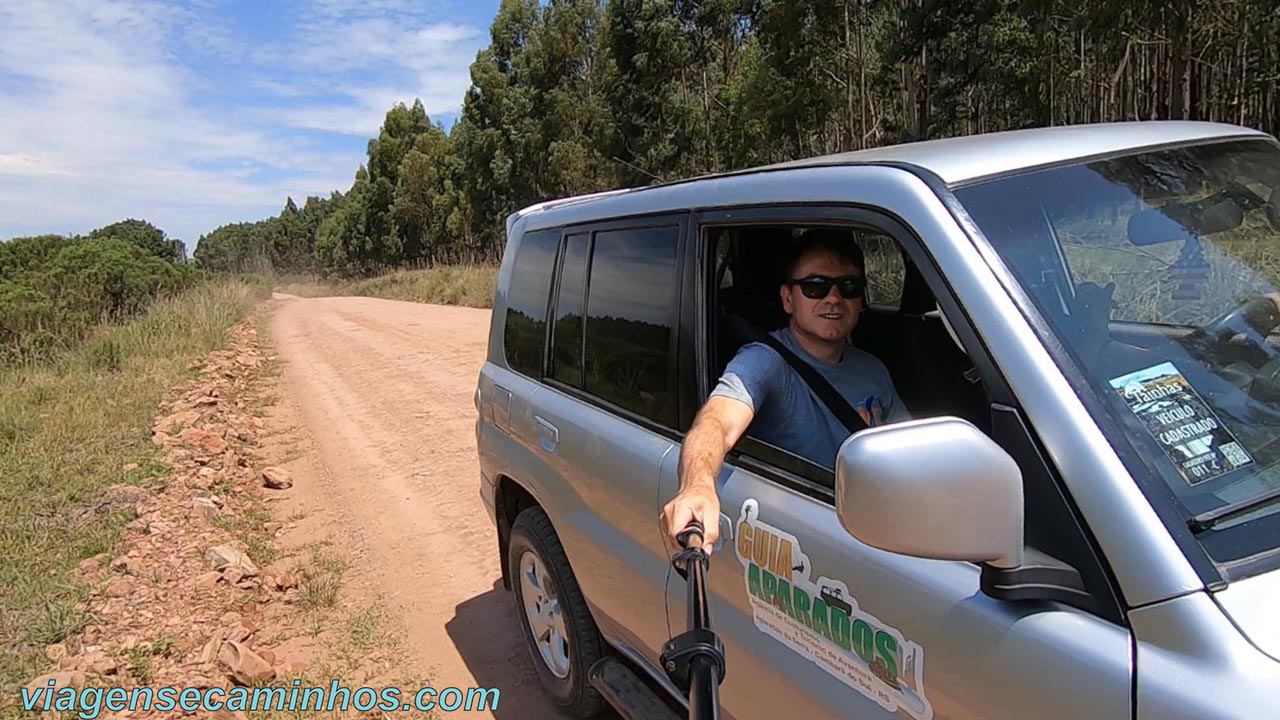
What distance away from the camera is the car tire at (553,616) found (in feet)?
10.9

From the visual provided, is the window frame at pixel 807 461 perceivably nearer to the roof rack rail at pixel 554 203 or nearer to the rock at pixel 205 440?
the roof rack rail at pixel 554 203

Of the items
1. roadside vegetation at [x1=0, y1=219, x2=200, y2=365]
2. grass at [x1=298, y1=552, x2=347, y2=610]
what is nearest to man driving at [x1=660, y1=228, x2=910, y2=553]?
grass at [x1=298, y1=552, x2=347, y2=610]

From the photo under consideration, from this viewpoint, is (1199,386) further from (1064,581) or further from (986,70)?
(986,70)

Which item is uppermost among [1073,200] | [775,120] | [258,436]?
[775,120]

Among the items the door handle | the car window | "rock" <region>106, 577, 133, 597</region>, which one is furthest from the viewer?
"rock" <region>106, 577, 133, 597</region>

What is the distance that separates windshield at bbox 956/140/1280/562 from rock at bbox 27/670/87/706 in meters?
4.28

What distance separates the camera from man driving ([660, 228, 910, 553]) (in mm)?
2168

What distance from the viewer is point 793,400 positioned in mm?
2293

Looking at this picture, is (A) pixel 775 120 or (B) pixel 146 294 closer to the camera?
(A) pixel 775 120

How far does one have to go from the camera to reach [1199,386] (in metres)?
1.62

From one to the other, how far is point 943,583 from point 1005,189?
2.66ft

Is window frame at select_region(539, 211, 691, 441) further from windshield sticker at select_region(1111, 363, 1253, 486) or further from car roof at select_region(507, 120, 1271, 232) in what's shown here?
windshield sticker at select_region(1111, 363, 1253, 486)

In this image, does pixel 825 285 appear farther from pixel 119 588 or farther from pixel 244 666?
pixel 119 588

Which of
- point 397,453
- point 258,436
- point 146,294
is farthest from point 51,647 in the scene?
point 146,294
